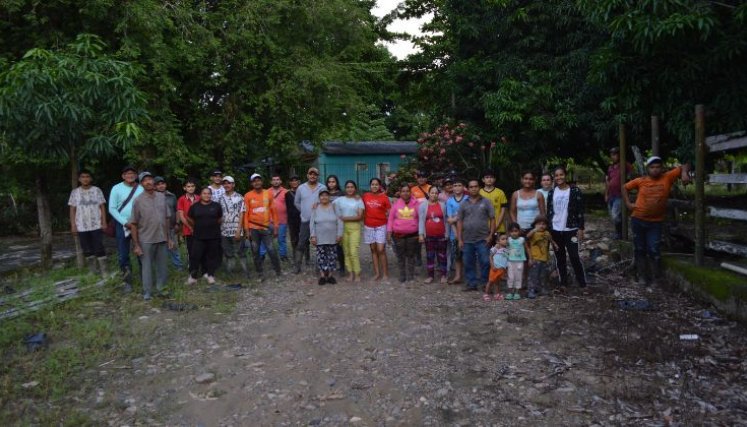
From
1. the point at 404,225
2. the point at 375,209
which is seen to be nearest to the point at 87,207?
the point at 375,209

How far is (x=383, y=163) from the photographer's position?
108 ft

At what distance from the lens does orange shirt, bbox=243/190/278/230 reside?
9.27m

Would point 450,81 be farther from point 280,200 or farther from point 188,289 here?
point 188,289

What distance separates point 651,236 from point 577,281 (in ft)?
3.76

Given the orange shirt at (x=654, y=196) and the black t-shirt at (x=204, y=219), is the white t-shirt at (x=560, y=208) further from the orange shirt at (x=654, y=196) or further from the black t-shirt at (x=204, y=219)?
the black t-shirt at (x=204, y=219)

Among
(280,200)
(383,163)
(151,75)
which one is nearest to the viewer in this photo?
(280,200)

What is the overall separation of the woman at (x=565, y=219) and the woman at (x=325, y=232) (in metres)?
3.26

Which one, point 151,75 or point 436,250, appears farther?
point 151,75

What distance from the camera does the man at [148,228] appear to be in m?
7.95

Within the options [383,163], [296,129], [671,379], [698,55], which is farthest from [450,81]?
[383,163]

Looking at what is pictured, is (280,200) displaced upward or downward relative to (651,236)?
upward

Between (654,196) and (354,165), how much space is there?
84.5 ft

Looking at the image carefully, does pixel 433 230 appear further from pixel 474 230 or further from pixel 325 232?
pixel 325 232

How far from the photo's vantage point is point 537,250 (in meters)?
7.45
